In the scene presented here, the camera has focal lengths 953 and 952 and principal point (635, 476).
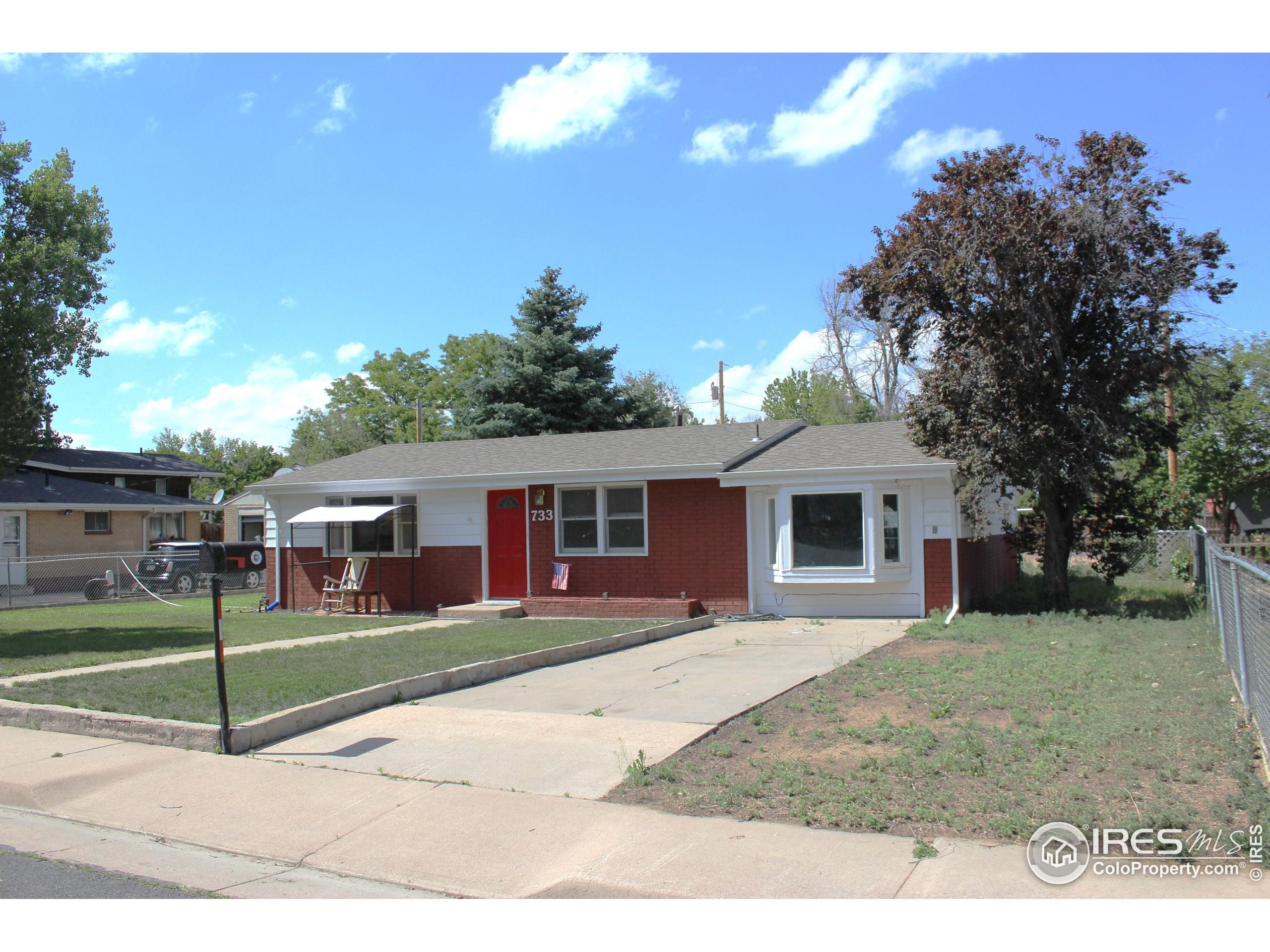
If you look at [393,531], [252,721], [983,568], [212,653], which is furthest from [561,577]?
[252,721]

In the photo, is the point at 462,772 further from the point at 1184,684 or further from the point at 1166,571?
the point at 1166,571

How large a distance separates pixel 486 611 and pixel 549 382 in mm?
17638

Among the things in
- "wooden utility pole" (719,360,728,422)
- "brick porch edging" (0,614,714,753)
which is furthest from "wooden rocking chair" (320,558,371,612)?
"wooden utility pole" (719,360,728,422)

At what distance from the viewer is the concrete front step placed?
17938mm

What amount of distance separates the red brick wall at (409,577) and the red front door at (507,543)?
1.24 ft

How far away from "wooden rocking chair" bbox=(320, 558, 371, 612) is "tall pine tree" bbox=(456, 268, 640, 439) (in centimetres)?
1443

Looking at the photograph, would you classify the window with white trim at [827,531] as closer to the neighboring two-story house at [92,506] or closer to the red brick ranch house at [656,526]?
the red brick ranch house at [656,526]

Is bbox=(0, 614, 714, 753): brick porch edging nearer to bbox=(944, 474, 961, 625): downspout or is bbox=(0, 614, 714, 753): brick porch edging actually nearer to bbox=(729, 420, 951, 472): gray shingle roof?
bbox=(729, 420, 951, 472): gray shingle roof

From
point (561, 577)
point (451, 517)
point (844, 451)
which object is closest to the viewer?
point (844, 451)

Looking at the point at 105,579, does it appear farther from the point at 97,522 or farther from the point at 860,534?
the point at 860,534

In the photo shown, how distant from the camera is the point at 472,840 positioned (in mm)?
5828

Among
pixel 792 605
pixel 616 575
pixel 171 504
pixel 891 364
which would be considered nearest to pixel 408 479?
pixel 616 575

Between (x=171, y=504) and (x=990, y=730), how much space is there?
36.0m

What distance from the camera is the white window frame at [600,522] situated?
18.1 meters
